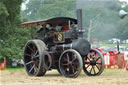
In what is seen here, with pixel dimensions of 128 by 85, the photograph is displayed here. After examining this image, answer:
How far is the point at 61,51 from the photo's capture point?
1367 cm

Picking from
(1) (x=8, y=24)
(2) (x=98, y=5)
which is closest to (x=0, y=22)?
(1) (x=8, y=24)

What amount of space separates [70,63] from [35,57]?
1.86 meters

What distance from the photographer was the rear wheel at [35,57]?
13.7m

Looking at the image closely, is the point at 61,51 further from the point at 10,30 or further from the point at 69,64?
the point at 10,30

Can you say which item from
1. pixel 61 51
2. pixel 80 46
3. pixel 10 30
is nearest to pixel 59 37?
pixel 61 51

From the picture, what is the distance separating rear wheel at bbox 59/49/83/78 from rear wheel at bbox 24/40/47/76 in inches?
37.0

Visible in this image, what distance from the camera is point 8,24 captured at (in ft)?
82.2

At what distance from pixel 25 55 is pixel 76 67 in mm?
2778

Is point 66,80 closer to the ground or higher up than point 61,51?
closer to the ground

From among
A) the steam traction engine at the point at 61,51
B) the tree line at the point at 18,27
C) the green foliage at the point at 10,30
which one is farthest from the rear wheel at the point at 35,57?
the green foliage at the point at 10,30

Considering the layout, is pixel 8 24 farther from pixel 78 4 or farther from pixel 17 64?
pixel 78 4

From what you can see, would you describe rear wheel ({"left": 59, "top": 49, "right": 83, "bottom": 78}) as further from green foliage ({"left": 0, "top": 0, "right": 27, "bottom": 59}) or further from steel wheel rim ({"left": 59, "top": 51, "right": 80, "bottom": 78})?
green foliage ({"left": 0, "top": 0, "right": 27, "bottom": 59})

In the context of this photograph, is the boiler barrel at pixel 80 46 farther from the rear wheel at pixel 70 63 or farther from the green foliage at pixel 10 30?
the green foliage at pixel 10 30

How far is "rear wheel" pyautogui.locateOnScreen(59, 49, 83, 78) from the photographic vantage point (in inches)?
490
